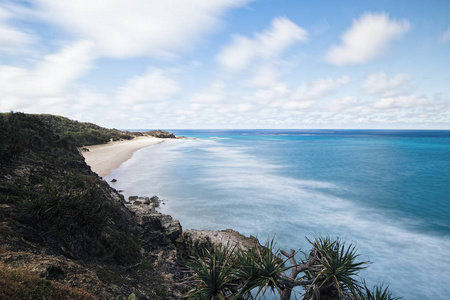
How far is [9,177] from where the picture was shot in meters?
7.58

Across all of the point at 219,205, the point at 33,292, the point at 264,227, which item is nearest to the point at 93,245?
the point at 33,292

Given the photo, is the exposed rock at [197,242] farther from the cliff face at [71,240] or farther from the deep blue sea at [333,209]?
the deep blue sea at [333,209]

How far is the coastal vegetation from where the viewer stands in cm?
431

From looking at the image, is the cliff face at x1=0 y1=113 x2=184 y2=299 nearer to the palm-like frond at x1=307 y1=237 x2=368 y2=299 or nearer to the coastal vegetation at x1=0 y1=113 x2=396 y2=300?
the coastal vegetation at x1=0 y1=113 x2=396 y2=300

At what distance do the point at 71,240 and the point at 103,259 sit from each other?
3.45 feet

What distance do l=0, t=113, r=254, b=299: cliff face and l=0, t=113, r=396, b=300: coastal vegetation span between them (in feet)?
0.08

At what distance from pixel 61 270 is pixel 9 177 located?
5169mm

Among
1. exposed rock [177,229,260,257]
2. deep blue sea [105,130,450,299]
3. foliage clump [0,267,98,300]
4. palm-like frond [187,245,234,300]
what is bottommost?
deep blue sea [105,130,450,299]

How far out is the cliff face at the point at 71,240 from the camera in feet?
13.8

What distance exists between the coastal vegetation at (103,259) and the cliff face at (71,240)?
24 mm

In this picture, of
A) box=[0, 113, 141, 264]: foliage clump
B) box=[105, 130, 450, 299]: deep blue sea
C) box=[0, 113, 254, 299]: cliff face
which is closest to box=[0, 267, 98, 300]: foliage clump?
box=[0, 113, 254, 299]: cliff face

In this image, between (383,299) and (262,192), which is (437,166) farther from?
(383,299)

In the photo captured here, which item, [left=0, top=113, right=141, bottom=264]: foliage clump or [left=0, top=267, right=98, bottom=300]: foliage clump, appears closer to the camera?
[left=0, top=267, right=98, bottom=300]: foliage clump

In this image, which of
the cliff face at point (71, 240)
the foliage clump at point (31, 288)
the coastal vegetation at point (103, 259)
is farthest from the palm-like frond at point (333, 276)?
the foliage clump at point (31, 288)
